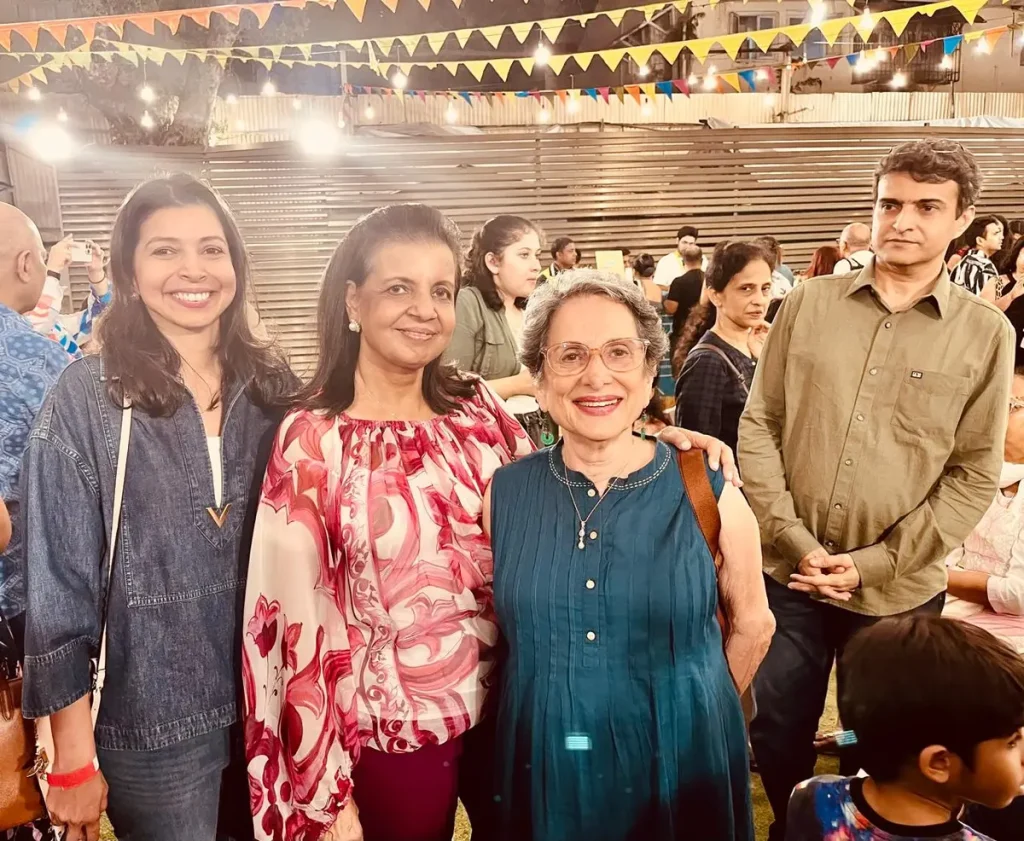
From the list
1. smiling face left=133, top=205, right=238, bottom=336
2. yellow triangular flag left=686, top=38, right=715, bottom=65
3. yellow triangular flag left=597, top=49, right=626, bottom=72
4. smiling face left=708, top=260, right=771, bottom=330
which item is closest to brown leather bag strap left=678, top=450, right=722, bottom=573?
smiling face left=133, top=205, right=238, bottom=336

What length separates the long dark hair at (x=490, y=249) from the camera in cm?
350

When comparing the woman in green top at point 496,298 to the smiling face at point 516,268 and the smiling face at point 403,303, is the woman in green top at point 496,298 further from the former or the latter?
the smiling face at point 403,303

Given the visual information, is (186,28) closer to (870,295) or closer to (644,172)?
(644,172)

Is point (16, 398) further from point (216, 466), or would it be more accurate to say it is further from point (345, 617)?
point (345, 617)

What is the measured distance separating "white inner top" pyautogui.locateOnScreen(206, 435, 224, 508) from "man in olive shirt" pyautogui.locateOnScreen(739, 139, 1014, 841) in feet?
4.67

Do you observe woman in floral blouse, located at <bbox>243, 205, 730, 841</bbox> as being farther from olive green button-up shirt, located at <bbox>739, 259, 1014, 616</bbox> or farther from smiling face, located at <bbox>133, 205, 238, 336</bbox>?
olive green button-up shirt, located at <bbox>739, 259, 1014, 616</bbox>

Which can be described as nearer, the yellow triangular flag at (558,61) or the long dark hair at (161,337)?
the long dark hair at (161,337)

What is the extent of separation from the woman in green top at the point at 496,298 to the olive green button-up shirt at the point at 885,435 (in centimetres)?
126

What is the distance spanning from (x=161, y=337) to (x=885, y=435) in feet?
5.99

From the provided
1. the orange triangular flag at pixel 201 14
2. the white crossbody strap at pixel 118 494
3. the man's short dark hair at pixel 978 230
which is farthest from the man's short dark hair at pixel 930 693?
the orange triangular flag at pixel 201 14

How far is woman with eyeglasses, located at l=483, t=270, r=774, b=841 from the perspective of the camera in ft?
5.20

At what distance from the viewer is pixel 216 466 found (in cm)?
172

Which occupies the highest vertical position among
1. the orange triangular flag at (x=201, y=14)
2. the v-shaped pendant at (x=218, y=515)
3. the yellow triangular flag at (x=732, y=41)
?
the yellow triangular flag at (x=732, y=41)

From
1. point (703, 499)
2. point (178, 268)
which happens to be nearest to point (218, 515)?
point (178, 268)
